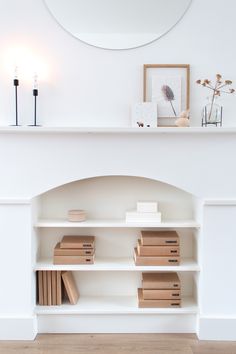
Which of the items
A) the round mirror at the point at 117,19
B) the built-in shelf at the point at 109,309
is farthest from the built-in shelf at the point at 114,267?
the round mirror at the point at 117,19

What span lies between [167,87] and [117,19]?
54 cm

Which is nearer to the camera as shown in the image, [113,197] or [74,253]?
[74,253]

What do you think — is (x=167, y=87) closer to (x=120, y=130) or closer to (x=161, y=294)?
(x=120, y=130)

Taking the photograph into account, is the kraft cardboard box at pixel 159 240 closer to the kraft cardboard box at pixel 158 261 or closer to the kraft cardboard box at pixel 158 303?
the kraft cardboard box at pixel 158 261

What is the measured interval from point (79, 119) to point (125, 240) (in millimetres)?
850

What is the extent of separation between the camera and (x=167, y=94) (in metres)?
2.31

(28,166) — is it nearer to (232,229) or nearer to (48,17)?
(48,17)

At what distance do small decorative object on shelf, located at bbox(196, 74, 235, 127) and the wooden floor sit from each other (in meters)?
1.31

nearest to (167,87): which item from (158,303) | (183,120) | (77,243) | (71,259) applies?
(183,120)

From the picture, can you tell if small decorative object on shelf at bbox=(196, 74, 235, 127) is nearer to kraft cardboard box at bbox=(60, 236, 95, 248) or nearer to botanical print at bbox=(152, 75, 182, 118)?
botanical print at bbox=(152, 75, 182, 118)

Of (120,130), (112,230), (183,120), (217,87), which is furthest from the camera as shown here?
(112,230)

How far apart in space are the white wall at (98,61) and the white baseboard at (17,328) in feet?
3.95

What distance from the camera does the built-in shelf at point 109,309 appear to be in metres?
2.18

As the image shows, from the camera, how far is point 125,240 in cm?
241
